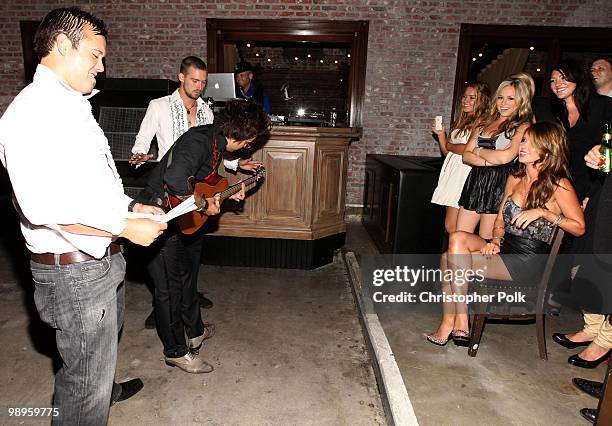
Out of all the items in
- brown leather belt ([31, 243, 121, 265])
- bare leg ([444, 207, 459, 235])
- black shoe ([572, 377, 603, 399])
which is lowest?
black shoe ([572, 377, 603, 399])

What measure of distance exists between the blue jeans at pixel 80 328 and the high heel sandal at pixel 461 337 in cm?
227

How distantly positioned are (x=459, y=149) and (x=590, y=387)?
6.33 ft

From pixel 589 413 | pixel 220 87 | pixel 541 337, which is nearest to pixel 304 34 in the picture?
pixel 220 87

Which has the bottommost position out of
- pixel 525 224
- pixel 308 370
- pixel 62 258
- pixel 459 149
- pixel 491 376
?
pixel 308 370

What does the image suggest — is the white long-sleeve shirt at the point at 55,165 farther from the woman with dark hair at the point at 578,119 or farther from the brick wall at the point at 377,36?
the brick wall at the point at 377,36

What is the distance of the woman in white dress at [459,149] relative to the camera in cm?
349

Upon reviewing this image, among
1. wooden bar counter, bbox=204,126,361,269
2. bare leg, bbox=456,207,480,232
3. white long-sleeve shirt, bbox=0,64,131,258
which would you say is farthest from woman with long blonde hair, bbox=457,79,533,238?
white long-sleeve shirt, bbox=0,64,131,258

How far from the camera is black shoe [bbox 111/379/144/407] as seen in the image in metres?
2.41

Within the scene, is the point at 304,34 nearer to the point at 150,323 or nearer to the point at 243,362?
the point at 150,323

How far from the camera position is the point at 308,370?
280 centimetres

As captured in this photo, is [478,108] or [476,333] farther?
[478,108]

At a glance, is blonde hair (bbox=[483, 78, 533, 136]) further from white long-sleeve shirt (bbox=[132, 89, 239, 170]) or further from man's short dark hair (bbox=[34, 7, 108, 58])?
man's short dark hair (bbox=[34, 7, 108, 58])

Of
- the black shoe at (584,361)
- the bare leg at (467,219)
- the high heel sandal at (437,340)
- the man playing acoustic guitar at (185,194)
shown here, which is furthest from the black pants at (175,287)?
the black shoe at (584,361)

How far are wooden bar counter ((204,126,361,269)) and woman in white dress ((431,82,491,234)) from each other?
131 cm
